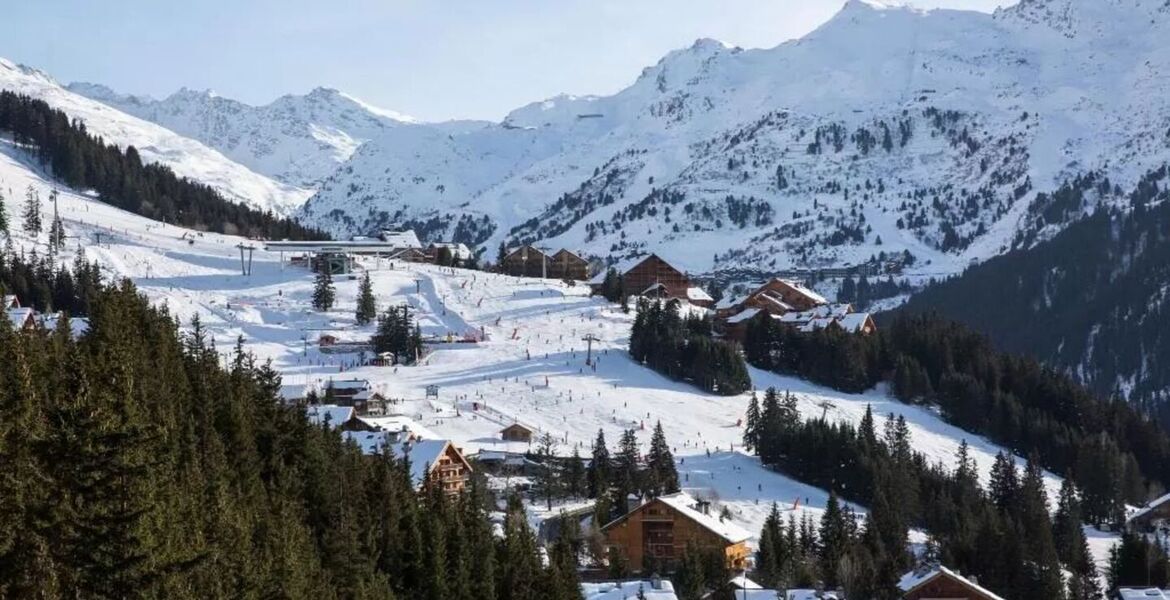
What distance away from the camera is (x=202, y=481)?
31.7 metres

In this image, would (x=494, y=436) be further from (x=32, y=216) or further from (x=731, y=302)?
(x=32, y=216)

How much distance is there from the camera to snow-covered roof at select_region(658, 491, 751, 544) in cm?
6969

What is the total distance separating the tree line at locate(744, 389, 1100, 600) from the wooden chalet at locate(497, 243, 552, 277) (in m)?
67.7

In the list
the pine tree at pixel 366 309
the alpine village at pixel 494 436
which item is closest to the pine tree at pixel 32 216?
the alpine village at pixel 494 436

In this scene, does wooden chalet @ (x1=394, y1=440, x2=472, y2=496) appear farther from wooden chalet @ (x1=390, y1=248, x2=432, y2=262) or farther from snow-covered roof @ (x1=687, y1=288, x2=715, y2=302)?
wooden chalet @ (x1=390, y1=248, x2=432, y2=262)

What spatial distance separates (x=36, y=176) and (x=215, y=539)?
15054 cm

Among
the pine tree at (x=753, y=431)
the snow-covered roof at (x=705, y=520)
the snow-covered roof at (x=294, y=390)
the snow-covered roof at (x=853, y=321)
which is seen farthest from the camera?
the snow-covered roof at (x=853, y=321)

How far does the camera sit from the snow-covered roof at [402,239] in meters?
168

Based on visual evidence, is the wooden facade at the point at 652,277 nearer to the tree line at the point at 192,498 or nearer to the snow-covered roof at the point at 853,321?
the snow-covered roof at the point at 853,321

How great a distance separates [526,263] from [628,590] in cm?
10720

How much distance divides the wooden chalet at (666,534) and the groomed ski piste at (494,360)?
651cm

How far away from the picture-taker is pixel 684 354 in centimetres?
10575

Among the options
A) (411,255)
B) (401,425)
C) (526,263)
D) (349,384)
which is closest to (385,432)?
(401,425)

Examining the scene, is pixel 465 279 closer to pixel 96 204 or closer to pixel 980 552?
pixel 96 204
